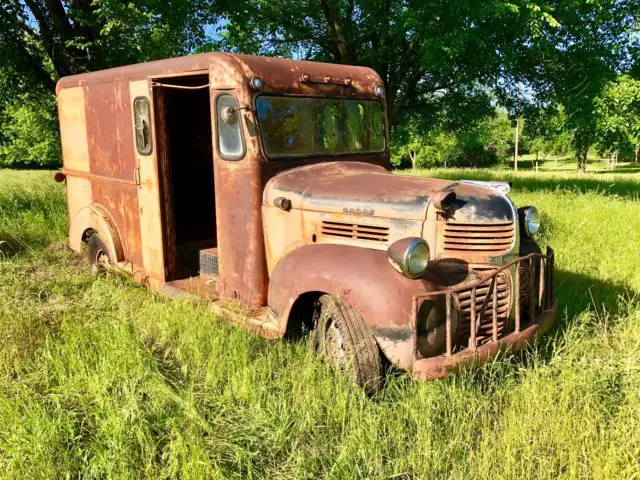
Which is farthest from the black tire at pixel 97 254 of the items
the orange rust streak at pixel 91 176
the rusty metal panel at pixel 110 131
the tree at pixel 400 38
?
the tree at pixel 400 38

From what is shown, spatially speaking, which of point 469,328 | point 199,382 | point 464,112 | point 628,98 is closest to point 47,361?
point 199,382

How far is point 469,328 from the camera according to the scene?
3.33m

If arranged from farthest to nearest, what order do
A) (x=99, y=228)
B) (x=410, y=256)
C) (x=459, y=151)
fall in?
(x=459, y=151) < (x=99, y=228) < (x=410, y=256)

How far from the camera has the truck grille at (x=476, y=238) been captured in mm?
3441

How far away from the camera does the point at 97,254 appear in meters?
6.02

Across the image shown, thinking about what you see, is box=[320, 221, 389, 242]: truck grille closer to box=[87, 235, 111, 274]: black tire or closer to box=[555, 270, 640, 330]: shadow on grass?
box=[555, 270, 640, 330]: shadow on grass

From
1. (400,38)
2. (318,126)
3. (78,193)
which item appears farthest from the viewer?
(400,38)

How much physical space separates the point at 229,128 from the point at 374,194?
1282 millimetres

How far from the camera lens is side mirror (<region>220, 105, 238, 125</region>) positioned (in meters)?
4.02

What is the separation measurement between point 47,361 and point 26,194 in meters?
8.19

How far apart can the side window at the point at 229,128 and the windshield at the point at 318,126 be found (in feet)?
0.56

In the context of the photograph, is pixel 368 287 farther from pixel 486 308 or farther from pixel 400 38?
pixel 400 38

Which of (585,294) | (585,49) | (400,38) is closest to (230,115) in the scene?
(585,294)

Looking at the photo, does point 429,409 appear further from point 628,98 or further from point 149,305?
point 628,98
